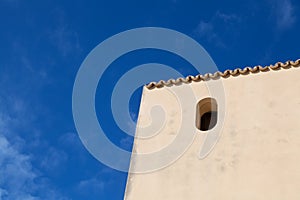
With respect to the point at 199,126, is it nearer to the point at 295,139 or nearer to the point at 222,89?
the point at 222,89

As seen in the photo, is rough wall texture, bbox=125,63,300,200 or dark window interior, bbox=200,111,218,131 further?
dark window interior, bbox=200,111,218,131

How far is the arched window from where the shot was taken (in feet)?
24.9

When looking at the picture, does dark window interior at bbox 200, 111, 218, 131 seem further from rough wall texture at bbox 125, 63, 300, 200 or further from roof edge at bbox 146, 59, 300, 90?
roof edge at bbox 146, 59, 300, 90

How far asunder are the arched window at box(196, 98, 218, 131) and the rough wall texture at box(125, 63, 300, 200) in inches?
4.5

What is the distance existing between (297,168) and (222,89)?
6.96ft

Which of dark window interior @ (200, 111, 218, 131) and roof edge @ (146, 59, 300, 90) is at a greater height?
roof edge @ (146, 59, 300, 90)

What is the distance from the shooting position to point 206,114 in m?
7.95

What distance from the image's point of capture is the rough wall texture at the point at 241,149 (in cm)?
630

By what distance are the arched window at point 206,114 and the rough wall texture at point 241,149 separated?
11 centimetres

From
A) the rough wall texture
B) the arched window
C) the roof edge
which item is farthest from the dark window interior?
the roof edge

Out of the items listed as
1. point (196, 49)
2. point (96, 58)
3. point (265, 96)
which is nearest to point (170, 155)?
point (265, 96)

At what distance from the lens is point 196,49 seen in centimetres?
866

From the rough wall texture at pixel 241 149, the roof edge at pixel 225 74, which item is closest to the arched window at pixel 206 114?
the rough wall texture at pixel 241 149

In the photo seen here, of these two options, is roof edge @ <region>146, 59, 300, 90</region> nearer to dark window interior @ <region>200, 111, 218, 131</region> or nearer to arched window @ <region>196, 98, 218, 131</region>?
arched window @ <region>196, 98, 218, 131</region>
